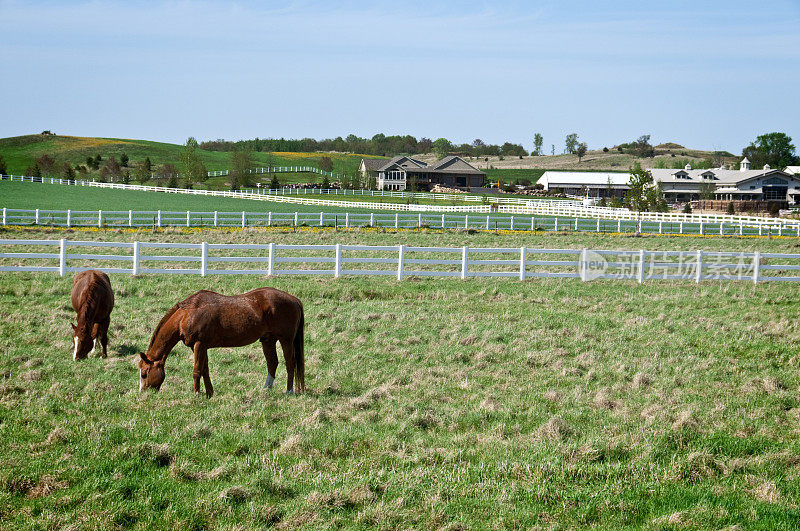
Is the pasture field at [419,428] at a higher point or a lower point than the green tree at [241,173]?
lower

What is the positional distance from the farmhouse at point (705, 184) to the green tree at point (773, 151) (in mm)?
56675

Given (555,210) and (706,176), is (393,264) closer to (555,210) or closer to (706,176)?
(555,210)

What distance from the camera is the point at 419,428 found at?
884 centimetres

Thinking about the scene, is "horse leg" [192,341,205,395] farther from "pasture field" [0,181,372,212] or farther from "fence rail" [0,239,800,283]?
"pasture field" [0,181,372,212]

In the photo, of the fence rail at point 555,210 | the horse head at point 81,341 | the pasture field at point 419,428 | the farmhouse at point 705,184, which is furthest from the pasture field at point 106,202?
the farmhouse at point 705,184

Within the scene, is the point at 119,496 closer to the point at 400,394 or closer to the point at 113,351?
the point at 400,394

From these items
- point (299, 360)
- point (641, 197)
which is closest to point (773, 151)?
point (641, 197)

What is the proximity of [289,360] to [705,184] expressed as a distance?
10213 centimetres

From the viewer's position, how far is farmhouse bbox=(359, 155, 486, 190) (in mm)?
115938

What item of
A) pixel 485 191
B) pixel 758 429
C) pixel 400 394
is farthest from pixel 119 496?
pixel 485 191

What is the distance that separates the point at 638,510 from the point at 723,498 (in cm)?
92

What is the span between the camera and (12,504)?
6.45 meters

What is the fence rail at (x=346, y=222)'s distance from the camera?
41469 millimetres

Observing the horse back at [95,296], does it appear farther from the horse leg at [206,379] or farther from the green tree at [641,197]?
the green tree at [641,197]
